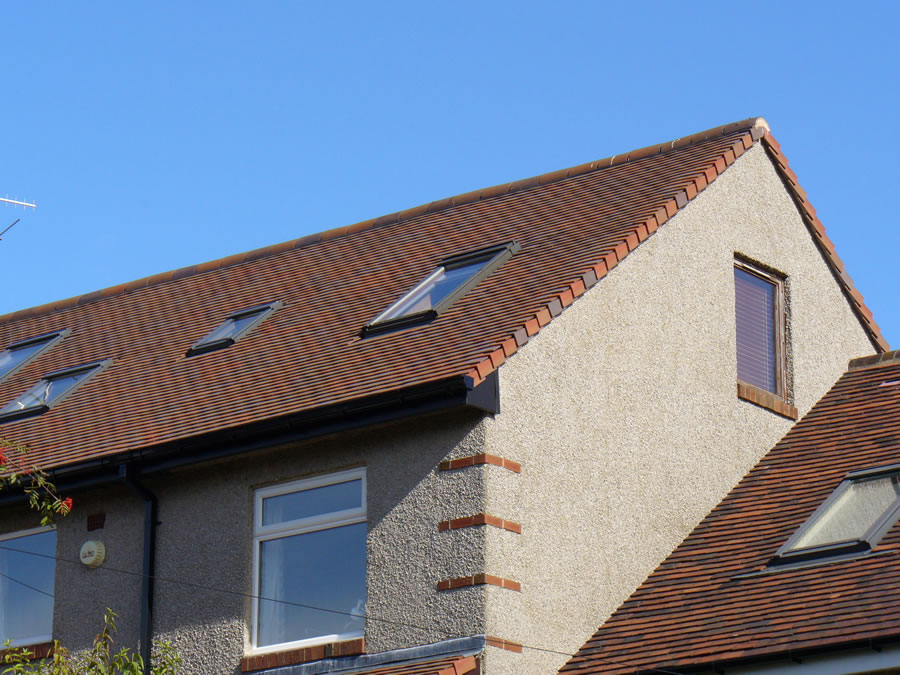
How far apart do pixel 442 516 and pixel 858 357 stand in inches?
290

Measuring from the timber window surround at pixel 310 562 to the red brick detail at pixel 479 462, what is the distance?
0.93m

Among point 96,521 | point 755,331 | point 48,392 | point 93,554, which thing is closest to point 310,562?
point 93,554

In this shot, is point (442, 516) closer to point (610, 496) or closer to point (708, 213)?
point (610, 496)

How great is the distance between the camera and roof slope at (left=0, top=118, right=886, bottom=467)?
1285 centimetres

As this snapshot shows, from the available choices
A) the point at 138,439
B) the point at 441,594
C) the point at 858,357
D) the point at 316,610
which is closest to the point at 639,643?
the point at 441,594

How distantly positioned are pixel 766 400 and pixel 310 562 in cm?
542

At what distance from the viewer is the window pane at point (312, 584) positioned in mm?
12258

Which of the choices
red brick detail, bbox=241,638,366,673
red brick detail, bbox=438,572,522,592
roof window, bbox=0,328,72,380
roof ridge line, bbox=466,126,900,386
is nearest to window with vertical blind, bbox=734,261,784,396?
roof ridge line, bbox=466,126,900,386

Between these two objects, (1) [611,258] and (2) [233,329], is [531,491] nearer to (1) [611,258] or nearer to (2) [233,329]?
(1) [611,258]

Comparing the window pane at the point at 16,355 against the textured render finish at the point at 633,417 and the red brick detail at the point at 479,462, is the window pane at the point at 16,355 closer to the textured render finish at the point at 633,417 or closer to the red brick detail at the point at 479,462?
the red brick detail at the point at 479,462

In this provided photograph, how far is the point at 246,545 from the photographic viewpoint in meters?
12.8

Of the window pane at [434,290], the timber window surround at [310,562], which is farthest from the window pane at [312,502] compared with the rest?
the window pane at [434,290]

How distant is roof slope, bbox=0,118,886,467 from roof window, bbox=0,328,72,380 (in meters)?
0.23

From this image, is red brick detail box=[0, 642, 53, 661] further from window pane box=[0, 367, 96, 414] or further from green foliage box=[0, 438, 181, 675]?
window pane box=[0, 367, 96, 414]
